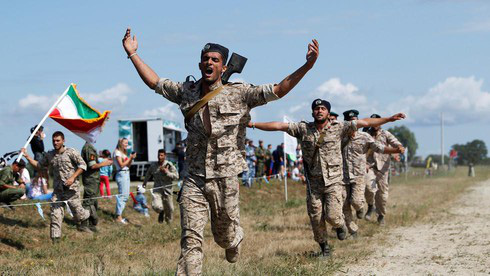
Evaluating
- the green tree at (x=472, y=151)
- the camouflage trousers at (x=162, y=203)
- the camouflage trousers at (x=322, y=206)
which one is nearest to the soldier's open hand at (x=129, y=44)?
the camouflage trousers at (x=322, y=206)

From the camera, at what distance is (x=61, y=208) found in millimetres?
12664

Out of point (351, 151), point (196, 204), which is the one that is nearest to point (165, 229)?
point (351, 151)

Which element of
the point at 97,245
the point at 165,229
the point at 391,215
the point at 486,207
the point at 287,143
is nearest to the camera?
the point at 97,245

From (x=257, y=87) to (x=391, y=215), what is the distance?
10.8 metres

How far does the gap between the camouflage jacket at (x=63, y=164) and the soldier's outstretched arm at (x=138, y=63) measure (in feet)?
19.1

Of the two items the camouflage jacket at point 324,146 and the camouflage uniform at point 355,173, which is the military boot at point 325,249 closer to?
the camouflage jacket at point 324,146

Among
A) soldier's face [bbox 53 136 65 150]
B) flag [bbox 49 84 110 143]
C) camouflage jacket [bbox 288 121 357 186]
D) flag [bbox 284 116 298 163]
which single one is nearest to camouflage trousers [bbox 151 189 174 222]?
flag [bbox 49 84 110 143]

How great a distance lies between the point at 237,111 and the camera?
6.89 m

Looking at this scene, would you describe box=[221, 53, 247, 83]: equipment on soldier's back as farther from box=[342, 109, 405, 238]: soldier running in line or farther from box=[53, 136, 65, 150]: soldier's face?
box=[53, 136, 65, 150]: soldier's face

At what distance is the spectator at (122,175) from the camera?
1603cm

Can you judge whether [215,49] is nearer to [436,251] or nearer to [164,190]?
[436,251]

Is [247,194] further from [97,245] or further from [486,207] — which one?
[97,245]

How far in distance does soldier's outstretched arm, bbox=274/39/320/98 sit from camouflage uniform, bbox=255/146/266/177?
20.5 metres

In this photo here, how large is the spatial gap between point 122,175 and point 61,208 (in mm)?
3874
